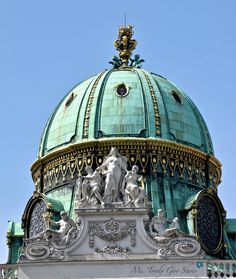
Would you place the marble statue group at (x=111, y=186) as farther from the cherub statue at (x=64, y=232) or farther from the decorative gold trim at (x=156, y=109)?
the decorative gold trim at (x=156, y=109)

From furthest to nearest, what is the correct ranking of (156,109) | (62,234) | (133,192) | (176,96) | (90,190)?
(176,96)
(156,109)
(90,190)
(133,192)
(62,234)

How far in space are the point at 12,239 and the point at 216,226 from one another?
7536mm

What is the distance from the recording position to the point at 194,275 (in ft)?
119

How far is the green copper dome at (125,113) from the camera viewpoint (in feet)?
143

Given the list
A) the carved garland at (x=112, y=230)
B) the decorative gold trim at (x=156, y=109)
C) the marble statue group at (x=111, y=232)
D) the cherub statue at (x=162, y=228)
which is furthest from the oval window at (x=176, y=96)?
the carved garland at (x=112, y=230)

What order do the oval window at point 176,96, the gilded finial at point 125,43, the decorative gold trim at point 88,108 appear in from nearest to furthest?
the decorative gold trim at point 88,108
the oval window at point 176,96
the gilded finial at point 125,43

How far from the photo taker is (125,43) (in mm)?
47344

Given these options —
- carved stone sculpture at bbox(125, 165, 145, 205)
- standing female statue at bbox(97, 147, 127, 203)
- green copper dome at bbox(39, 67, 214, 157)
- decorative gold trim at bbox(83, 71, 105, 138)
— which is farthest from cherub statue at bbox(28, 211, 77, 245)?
decorative gold trim at bbox(83, 71, 105, 138)

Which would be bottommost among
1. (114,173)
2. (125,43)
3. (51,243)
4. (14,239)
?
(51,243)

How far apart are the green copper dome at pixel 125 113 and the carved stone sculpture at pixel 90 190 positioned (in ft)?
16.5

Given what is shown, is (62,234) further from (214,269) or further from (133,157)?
(133,157)

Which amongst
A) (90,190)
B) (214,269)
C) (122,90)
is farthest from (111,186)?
(122,90)

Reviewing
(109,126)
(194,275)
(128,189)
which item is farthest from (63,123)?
(194,275)

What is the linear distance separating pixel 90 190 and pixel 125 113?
6.50 metres
